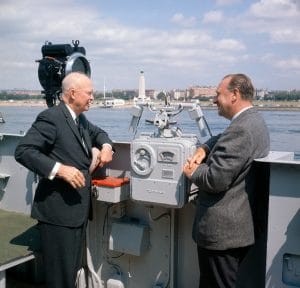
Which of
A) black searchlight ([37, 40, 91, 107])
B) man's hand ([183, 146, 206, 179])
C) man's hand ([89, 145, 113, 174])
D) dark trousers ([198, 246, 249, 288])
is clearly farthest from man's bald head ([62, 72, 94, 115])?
dark trousers ([198, 246, 249, 288])

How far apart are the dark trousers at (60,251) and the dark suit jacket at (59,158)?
6cm

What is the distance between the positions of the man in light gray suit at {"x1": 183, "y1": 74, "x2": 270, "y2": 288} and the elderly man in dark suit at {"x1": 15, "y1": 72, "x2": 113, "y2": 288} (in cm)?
69

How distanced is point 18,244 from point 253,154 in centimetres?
187

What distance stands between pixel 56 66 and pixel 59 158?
3.80 feet

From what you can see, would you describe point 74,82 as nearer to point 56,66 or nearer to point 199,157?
point 199,157

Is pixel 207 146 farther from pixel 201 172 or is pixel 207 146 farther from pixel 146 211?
pixel 146 211

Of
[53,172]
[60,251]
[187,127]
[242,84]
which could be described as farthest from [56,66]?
[187,127]

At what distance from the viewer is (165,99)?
Result: 9.85ft

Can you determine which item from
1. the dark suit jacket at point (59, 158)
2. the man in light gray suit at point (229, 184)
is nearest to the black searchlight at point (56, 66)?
the dark suit jacket at point (59, 158)

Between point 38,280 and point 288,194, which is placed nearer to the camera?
point 288,194

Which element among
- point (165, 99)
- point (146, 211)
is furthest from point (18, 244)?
point (165, 99)

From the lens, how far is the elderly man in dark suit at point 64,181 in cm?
241

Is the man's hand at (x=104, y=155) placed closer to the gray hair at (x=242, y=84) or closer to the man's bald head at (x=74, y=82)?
the man's bald head at (x=74, y=82)

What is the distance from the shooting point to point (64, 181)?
8.25 ft
